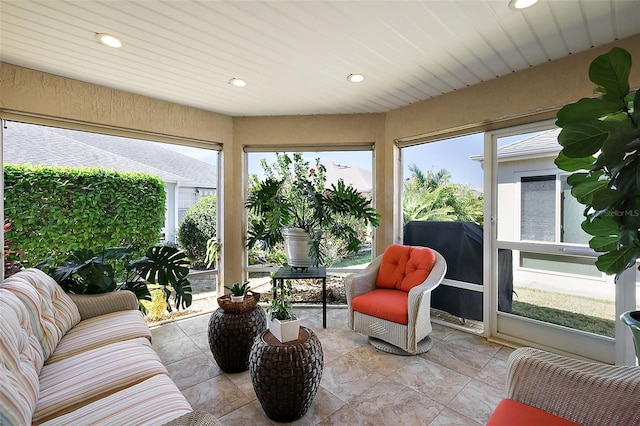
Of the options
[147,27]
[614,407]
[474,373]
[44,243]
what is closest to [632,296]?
[474,373]

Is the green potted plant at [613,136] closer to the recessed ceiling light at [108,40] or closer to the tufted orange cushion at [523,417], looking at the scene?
the tufted orange cushion at [523,417]

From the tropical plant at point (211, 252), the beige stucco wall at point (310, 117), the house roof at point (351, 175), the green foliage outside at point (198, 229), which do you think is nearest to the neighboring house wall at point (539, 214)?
the beige stucco wall at point (310, 117)

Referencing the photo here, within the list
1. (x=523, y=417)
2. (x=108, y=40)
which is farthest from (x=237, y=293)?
(x=108, y=40)

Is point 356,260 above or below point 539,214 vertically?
below

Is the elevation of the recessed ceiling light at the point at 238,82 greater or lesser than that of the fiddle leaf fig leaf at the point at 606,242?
greater

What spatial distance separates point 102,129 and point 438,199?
363cm

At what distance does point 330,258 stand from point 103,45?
298cm

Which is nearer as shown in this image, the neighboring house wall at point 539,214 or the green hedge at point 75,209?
the neighboring house wall at point 539,214

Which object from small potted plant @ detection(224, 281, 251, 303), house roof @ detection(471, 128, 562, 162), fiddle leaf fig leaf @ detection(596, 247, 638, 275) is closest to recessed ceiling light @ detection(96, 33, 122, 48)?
small potted plant @ detection(224, 281, 251, 303)

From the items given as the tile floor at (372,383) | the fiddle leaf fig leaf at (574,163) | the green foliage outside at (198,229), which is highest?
the fiddle leaf fig leaf at (574,163)

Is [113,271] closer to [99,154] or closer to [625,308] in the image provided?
[99,154]

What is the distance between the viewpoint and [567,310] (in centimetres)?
235

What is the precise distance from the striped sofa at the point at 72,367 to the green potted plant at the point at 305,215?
1.55 meters

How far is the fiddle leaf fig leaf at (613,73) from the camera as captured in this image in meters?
1.03
